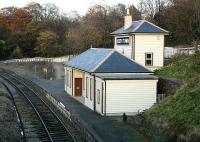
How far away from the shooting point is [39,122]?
1011 inches

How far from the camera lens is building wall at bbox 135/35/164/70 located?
36281 millimetres

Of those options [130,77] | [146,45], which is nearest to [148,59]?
[146,45]

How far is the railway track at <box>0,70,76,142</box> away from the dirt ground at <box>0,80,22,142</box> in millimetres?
422

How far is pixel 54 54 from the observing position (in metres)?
89.8

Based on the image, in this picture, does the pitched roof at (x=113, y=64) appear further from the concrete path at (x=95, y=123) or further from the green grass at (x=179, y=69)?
the concrete path at (x=95, y=123)

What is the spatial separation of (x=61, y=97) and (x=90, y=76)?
5823 mm

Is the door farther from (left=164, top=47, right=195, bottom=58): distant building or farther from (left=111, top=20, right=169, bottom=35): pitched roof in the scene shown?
(left=164, top=47, right=195, bottom=58): distant building

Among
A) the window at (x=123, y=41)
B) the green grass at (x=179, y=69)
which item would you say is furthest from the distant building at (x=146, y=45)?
the green grass at (x=179, y=69)

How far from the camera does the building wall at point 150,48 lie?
119 ft

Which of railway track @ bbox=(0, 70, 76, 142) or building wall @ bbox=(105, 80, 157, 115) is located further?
building wall @ bbox=(105, 80, 157, 115)

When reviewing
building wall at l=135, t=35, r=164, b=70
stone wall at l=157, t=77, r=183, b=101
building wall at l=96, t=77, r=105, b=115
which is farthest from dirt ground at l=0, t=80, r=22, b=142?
building wall at l=135, t=35, r=164, b=70

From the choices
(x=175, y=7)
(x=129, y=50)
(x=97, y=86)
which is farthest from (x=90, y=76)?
(x=175, y=7)

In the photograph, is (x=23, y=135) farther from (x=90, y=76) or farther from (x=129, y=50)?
(x=129, y=50)

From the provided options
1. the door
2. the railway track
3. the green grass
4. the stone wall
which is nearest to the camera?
the railway track
